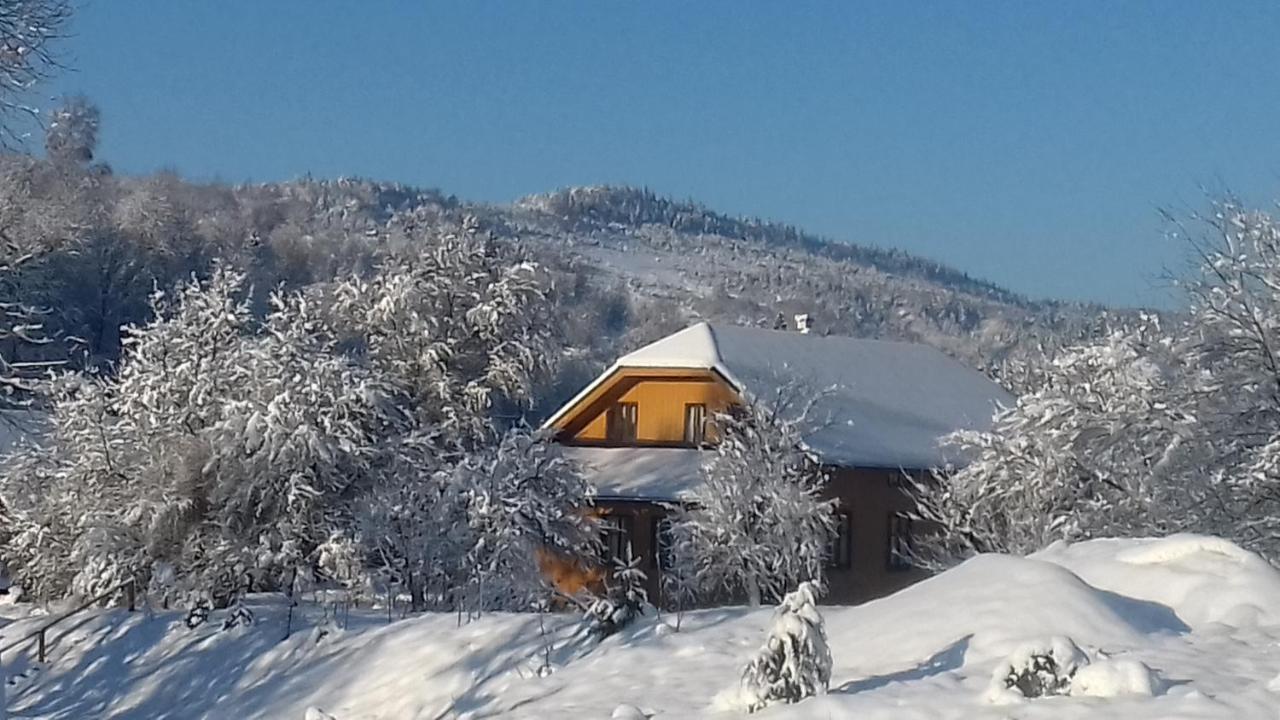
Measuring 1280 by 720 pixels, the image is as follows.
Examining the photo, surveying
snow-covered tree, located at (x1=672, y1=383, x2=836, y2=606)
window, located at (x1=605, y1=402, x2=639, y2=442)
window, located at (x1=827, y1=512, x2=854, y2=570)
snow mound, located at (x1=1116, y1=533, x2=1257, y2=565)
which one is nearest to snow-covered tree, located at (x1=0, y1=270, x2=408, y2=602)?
snow-covered tree, located at (x1=672, y1=383, x2=836, y2=606)

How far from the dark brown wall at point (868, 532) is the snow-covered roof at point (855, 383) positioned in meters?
0.62

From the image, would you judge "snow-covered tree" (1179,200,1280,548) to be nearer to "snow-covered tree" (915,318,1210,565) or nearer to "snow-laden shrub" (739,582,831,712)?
"snow-covered tree" (915,318,1210,565)

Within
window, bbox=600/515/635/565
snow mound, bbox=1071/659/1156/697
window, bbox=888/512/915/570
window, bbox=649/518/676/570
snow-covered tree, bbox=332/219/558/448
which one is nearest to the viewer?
snow mound, bbox=1071/659/1156/697

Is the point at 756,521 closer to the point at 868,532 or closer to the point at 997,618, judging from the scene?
the point at 868,532

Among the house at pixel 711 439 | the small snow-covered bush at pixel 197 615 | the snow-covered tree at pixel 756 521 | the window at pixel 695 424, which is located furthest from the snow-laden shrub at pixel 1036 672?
the window at pixel 695 424

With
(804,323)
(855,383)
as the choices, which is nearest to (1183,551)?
(855,383)

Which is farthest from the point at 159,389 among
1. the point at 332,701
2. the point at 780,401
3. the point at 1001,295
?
the point at 1001,295

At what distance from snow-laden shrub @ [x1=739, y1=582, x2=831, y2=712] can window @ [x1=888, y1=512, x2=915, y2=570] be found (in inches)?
986

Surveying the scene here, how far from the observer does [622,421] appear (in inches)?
1430

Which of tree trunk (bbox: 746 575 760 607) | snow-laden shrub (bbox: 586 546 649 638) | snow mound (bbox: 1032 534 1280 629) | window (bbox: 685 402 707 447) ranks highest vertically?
window (bbox: 685 402 707 447)

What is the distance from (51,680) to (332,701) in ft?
18.2

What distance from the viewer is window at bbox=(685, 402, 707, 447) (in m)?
35.2

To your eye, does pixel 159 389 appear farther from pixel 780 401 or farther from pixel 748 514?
pixel 780 401

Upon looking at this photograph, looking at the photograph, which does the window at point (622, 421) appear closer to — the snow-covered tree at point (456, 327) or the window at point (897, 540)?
the snow-covered tree at point (456, 327)
